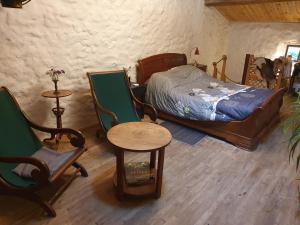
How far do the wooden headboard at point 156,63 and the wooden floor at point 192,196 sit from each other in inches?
63.9

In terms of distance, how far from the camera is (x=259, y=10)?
209 inches

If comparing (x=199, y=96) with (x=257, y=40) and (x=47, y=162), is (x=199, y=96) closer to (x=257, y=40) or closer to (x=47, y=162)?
(x=47, y=162)

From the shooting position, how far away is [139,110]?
3283 mm

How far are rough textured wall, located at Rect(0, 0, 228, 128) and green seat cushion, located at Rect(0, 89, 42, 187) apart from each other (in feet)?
1.77

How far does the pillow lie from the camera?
1.79m

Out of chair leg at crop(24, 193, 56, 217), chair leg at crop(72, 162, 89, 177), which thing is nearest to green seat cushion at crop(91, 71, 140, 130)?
chair leg at crop(72, 162, 89, 177)

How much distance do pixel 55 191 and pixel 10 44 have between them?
1609 millimetres

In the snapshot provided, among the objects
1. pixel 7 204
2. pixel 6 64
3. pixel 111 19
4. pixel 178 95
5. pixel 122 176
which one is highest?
pixel 111 19

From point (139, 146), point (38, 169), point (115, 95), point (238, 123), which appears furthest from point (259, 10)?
point (38, 169)

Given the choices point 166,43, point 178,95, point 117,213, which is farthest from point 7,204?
point 166,43

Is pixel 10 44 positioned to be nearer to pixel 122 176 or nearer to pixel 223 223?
pixel 122 176

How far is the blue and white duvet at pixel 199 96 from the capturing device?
3.00 metres

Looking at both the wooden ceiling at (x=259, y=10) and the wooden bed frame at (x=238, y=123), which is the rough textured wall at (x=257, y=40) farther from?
the wooden bed frame at (x=238, y=123)

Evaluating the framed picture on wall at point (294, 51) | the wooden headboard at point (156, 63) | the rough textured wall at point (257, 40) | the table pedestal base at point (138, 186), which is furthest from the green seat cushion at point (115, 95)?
the framed picture on wall at point (294, 51)
